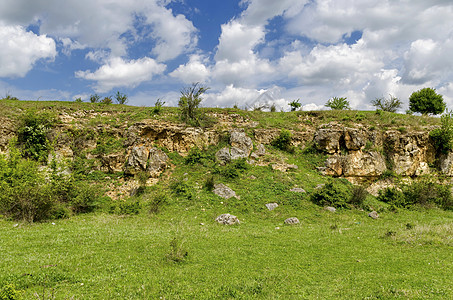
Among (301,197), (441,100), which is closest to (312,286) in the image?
(301,197)

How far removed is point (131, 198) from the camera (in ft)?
62.8

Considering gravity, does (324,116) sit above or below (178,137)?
above

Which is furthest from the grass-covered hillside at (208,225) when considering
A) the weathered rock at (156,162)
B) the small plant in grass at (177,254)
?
the weathered rock at (156,162)

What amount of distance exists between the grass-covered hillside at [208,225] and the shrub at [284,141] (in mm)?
160

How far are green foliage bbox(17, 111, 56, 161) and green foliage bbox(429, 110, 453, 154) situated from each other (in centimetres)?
3902

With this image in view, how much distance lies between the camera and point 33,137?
21.2 m

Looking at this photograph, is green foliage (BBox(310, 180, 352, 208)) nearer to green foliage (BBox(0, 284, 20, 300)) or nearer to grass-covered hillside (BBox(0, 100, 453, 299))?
grass-covered hillside (BBox(0, 100, 453, 299))

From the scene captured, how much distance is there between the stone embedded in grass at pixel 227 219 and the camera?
48.5 feet

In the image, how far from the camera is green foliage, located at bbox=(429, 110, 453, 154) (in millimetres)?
23891

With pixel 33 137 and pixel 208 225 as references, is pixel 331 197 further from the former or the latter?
pixel 33 137

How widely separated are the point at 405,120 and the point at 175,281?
1267 inches

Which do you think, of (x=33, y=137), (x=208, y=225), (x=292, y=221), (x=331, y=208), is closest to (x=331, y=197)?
(x=331, y=208)

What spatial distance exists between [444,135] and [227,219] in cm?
2540

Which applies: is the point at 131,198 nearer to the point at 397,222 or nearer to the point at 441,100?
the point at 397,222
